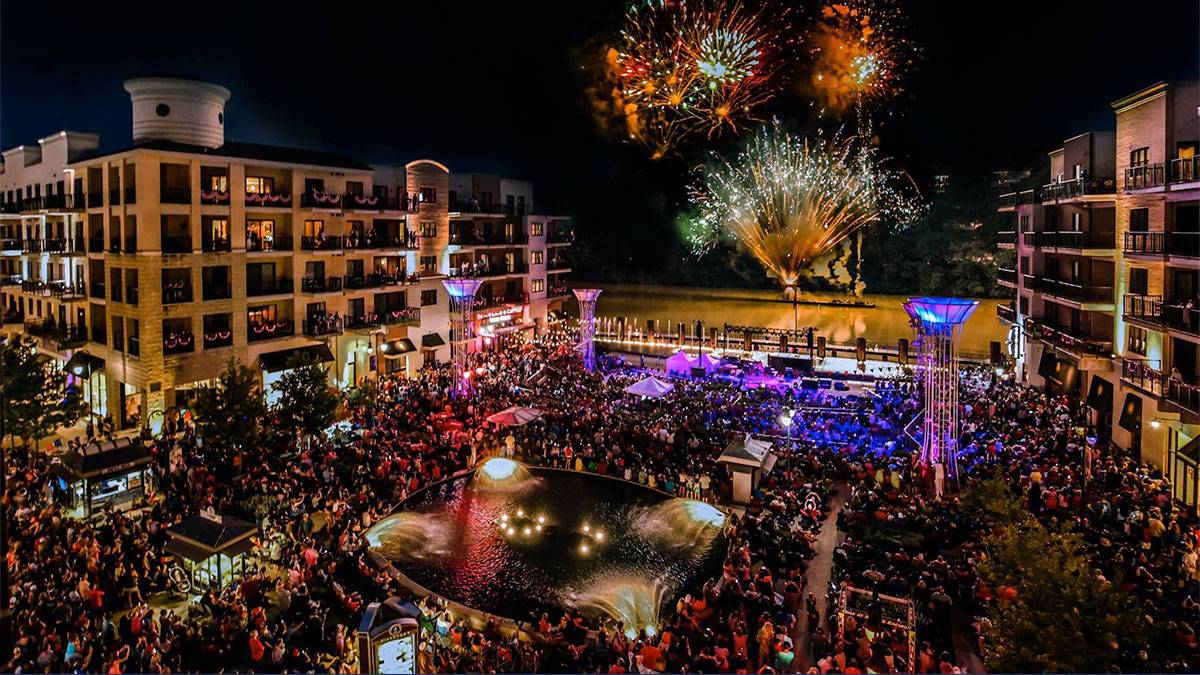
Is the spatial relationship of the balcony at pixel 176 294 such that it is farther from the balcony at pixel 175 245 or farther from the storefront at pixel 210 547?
the storefront at pixel 210 547

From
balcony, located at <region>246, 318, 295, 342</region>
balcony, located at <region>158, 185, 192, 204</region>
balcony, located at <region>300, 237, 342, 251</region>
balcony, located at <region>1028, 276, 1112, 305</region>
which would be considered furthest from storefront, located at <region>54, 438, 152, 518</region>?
balcony, located at <region>1028, 276, 1112, 305</region>

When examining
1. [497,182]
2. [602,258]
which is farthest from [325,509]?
[602,258]

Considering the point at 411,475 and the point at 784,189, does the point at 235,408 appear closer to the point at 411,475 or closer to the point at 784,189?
the point at 411,475

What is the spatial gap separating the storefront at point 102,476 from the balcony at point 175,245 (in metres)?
10.6

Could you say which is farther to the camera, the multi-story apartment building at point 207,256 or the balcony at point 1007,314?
the balcony at point 1007,314

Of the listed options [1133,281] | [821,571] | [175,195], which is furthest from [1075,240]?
[175,195]

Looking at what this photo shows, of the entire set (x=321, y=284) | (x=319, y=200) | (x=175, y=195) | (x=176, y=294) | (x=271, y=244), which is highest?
(x=319, y=200)

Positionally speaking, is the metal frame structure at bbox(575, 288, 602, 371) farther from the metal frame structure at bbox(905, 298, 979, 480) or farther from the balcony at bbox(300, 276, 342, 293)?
the metal frame structure at bbox(905, 298, 979, 480)

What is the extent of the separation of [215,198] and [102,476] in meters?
14.6

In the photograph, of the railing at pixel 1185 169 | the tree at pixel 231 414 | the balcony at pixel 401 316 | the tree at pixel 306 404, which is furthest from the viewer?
the balcony at pixel 401 316

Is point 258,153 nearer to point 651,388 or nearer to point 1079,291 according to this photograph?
point 651,388

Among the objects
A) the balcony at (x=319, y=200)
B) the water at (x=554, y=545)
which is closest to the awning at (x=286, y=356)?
the balcony at (x=319, y=200)

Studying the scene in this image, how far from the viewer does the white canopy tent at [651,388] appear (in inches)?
1258

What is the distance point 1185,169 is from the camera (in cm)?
2273
